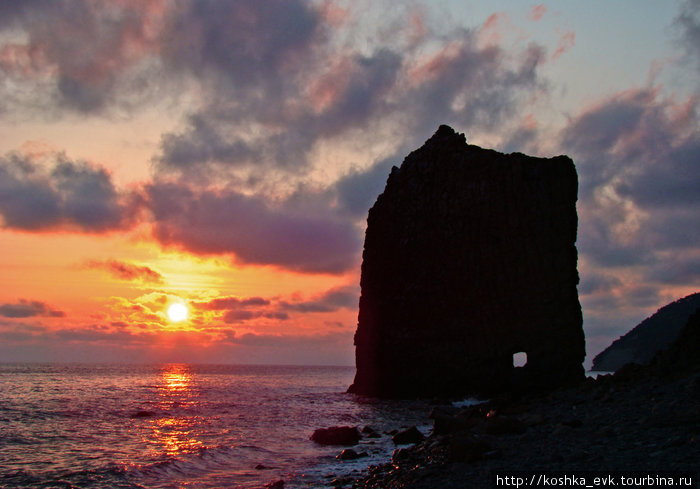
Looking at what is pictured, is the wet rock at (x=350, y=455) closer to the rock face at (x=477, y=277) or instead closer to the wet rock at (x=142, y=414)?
the wet rock at (x=142, y=414)

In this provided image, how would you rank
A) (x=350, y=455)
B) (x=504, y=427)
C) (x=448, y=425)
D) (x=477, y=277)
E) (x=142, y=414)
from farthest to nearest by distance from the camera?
(x=477, y=277) → (x=142, y=414) → (x=448, y=425) → (x=350, y=455) → (x=504, y=427)

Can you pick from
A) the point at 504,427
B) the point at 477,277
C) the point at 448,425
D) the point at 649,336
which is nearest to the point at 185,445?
the point at 448,425

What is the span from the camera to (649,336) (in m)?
121

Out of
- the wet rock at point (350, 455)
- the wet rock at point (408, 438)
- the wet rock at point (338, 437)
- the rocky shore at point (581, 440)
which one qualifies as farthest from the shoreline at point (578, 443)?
the wet rock at point (338, 437)

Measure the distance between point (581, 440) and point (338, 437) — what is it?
541 inches

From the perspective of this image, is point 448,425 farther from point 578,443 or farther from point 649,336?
point 649,336

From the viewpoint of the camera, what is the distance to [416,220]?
176ft

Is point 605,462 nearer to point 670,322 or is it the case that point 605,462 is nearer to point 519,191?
point 519,191

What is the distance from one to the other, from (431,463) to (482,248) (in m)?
36.8

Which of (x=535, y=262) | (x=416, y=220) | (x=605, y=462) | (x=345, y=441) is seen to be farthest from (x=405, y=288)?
(x=605, y=462)

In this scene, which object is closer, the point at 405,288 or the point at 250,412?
the point at 250,412

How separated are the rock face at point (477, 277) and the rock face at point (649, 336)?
2857 inches

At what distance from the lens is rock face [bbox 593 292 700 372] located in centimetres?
11275

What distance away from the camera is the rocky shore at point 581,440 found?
37.0ft
